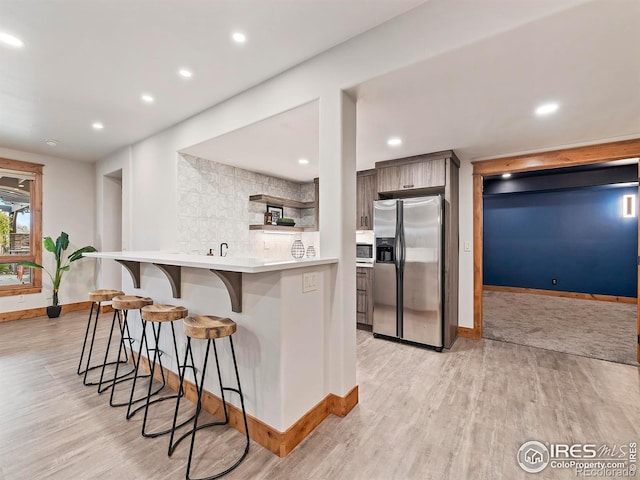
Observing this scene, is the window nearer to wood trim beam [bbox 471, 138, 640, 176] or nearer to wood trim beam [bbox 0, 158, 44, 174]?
wood trim beam [bbox 0, 158, 44, 174]

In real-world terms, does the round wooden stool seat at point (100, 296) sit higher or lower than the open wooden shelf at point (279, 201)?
lower

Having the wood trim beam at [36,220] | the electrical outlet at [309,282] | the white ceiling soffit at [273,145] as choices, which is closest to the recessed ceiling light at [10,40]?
the white ceiling soffit at [273,145]

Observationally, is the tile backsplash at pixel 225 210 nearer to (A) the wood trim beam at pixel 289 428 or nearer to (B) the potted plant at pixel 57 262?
(A) the wood trim beam at pixel 289 428

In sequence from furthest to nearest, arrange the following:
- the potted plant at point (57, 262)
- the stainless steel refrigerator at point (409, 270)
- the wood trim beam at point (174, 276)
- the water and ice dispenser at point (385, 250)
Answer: the potted plant at point (57, 262), the water and ice dispenser at point (385, 250), the stainless steel refrigerator at point (409, 270), the wood trim beam at point (174, 276)

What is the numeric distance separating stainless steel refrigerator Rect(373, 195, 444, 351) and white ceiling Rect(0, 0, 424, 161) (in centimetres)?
210

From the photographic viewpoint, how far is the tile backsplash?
3.87 m

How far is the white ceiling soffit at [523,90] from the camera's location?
167 cm

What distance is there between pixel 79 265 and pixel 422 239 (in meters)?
6.20

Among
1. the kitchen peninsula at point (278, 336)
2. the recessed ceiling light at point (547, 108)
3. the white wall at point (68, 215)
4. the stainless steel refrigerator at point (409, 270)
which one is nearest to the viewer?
the kitchen peninsula at point (278, 336)

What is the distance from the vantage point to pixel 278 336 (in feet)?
5.80

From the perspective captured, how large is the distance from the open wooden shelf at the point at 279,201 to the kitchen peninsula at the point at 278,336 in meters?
2.64

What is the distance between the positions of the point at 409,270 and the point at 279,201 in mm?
2562

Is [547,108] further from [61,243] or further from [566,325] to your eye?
[61,243]

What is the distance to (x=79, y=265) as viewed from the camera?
5551mm
